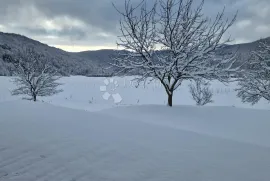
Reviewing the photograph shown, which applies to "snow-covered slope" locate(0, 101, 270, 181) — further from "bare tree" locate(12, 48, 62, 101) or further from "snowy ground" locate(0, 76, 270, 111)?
"bare tree" locate(12, 48, 62, 101)

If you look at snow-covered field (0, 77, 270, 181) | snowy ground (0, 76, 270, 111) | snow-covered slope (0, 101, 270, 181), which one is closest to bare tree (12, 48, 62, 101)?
snowy ground (0, 76, 270, 111)

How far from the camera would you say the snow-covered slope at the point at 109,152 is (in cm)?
376

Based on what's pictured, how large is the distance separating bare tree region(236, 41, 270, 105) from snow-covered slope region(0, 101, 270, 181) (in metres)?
13.8

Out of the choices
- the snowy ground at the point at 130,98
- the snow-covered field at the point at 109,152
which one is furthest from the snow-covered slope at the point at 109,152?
the snowy ground at the point at 130,98

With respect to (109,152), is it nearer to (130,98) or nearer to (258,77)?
(258,77)

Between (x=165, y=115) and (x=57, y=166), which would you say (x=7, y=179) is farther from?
(x=165, y=115)

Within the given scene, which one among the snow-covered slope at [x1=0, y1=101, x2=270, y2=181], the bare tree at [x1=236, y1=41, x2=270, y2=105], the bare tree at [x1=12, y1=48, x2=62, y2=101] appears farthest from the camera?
the bare tree at [x1=12, y1=48, x2=62, y2=101]

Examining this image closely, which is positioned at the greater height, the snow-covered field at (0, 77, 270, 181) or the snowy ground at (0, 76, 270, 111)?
the snow-covered field at (0, 77, 270, 181)

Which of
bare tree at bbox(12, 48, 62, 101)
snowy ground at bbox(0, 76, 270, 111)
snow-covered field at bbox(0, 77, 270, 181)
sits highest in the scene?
bare tree at bbox(12, 48, 62, 101)

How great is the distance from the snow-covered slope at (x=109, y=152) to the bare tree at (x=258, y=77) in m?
13.8

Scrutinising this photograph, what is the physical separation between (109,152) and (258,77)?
19993 mm

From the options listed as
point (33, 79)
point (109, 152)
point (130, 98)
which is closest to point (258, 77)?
point (130, 98)

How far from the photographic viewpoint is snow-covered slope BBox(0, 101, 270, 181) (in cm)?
376

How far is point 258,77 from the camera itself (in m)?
21.4
